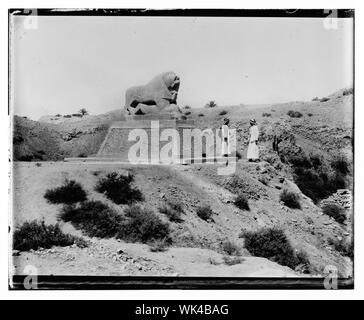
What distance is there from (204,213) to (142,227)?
6.48ft

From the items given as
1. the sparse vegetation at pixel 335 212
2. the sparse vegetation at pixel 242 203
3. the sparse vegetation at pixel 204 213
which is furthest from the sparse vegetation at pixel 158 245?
the sparse vegetation at pixel 335 212

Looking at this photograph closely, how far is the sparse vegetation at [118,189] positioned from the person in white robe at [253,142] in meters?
4.40

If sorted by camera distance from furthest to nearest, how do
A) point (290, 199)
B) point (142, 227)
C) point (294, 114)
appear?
1. point (294, 114)
2. point (290, 199)
3. point (142, 227)

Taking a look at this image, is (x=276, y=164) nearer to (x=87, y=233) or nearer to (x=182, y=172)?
(x=182, y=172)

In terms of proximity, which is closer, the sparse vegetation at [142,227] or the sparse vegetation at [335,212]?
the sparse vegetation at [142,227]

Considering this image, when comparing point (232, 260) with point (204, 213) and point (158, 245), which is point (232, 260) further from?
point (204, 213)

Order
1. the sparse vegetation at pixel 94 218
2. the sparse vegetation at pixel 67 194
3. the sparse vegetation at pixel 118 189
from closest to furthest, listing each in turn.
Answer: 1. the sparse vegetation at pixel 94 218
2. the sparse vegetation at pixel 67 194
3. the sparse vegetation at pixel 118 189

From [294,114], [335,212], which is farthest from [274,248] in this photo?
[294,114]

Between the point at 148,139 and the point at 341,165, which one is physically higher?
the point at 148,139

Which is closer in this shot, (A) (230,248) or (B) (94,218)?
(B) (94,218)

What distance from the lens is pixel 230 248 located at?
11.2 meters

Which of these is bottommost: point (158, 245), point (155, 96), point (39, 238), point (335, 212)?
point (158, 245)

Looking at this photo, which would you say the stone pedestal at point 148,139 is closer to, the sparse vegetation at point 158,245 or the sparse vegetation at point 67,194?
the sparse vegetation at point 67,194

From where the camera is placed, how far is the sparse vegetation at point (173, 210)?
11703 mm
